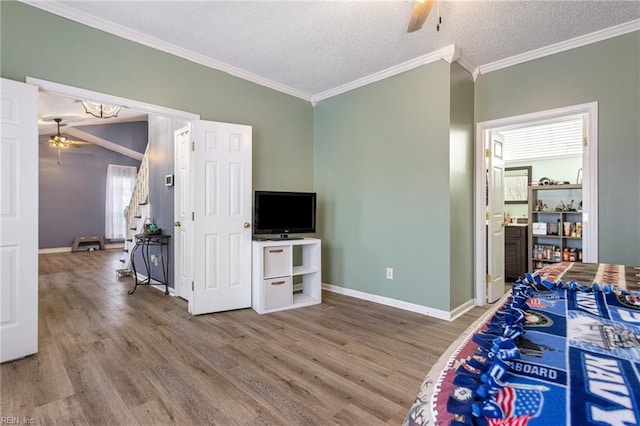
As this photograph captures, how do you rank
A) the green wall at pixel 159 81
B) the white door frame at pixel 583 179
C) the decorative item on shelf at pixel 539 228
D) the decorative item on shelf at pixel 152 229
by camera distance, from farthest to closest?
the decorative item on shelf at pixel 539 228 < the decorative item on shelf at pixel 152 229 < the white door frame at pixel 583 179 < the green wall at pixel 159 81

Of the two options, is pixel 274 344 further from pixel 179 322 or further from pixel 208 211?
pixel 208 211

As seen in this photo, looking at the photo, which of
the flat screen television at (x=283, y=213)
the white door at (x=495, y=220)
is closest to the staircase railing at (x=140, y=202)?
the flat screen television at (x=283, y=213)

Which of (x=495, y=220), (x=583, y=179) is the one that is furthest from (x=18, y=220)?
(x=583, y=179)

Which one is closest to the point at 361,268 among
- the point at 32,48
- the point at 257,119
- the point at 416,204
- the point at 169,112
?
the point at 416,204

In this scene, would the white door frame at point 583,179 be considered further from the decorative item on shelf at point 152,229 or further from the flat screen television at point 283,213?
the decorative item on shelf at point 152,229

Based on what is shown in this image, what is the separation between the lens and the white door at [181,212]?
12.7 feet

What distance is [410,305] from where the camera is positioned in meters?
3.45

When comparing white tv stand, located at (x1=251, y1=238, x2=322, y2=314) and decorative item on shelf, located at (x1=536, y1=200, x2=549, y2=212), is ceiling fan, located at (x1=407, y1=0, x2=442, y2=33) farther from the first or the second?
decorative item on shelf, located at (x1=536, y1=200, x2=549, y2=212)

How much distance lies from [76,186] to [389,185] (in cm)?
890

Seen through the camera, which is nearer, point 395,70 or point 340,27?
point 340,27

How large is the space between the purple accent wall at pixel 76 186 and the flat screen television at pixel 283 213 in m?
6.20

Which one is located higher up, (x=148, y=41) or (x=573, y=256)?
(x=148, y=41)

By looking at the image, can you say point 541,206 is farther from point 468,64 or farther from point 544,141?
point 468,64

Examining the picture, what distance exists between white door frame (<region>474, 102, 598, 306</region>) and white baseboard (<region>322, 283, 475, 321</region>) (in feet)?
1.35
